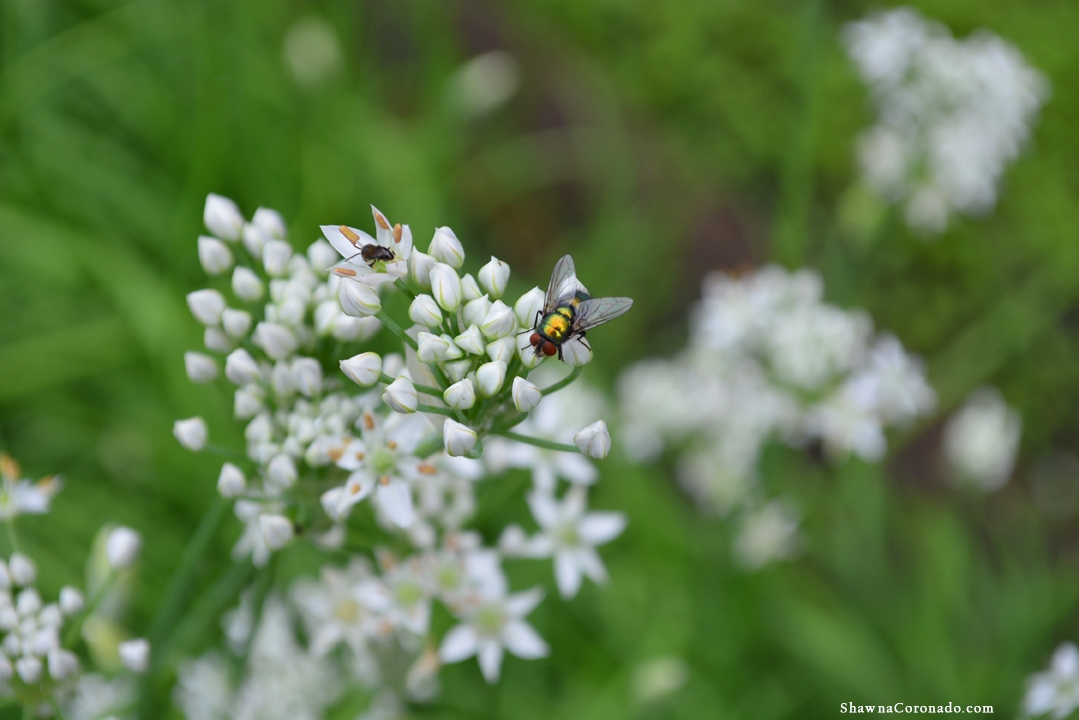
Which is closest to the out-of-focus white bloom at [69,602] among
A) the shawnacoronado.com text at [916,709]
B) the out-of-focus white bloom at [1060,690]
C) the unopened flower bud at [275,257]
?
the unopened flower bud at [275,257]

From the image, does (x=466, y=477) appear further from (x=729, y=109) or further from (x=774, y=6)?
(x=774, y=6)

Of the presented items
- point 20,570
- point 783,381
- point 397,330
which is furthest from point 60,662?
point 783,381

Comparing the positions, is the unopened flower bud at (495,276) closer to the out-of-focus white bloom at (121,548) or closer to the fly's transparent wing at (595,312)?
the fly's transparent wing at (595,312)

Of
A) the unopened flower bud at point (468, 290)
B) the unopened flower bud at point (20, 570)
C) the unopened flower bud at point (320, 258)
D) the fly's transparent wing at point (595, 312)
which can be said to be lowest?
the unopened flower bud at point (20, 570)

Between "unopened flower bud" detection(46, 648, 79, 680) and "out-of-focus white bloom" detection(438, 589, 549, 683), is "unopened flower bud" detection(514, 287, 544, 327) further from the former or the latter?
"unopened flower bud" detection(46, 648, 79, 680)

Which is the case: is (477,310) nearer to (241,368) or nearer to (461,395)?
(461,395)

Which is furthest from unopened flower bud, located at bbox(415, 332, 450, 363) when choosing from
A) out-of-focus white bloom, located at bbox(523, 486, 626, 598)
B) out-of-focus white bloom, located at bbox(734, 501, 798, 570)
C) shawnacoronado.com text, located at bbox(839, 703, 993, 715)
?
shawnacoronado.com text, located at bbox(839, 703, 993, 715)
